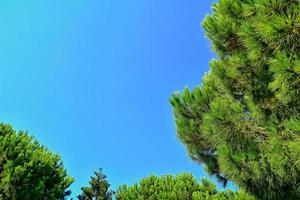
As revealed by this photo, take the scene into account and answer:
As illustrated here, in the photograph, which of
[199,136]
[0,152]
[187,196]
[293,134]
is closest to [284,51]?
[293,134]

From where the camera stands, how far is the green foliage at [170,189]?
15852 mm

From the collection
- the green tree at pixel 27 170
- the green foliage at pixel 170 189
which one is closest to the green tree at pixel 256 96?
the green tree at pixel 27 170

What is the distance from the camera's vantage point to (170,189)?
1628cm

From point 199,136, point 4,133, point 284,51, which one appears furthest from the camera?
point 4,133

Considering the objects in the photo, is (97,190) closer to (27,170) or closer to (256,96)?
(27,170)

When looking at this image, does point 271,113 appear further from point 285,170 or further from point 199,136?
point 199,136

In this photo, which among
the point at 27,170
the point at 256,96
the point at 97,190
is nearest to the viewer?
the point at 256,96

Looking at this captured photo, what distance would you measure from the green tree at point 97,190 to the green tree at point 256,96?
6360mm

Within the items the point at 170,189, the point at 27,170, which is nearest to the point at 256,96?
the point at 27,170

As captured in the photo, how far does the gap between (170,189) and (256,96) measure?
8061 millimetres

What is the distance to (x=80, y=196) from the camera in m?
15.6

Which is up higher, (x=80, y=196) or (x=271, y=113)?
(x=80, y=196)

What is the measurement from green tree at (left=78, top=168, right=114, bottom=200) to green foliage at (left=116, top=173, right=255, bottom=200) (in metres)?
0.70

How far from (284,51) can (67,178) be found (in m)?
8.54
